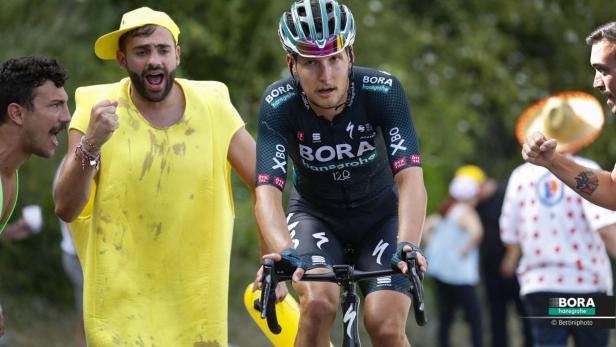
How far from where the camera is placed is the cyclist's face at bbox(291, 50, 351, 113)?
712 centimetres

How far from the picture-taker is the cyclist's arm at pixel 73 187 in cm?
718

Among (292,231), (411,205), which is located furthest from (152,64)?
(411,205)

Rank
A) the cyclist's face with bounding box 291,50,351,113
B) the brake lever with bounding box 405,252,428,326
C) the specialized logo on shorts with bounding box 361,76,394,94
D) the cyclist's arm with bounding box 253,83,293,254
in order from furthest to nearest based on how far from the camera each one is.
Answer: the specialized logo on shorts with bounding box 361,76,394,94
the cyclist's face with bounding box 291,50,351,113
the cyclist's arm with bounding box 253,83,293,254
the brake lever with bounding box 405,252,428,326

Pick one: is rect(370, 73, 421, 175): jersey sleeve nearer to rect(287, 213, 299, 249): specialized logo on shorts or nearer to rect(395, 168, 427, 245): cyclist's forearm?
rect(395, 168, 427, 245): cyclist's forearm

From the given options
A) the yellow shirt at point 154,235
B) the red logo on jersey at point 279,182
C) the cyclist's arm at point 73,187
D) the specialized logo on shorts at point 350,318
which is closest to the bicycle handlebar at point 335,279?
the specialized logo on shorts at point 350,318

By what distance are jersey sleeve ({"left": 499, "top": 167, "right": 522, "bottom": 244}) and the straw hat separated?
34 cm

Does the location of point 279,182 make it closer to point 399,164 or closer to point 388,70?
point 399,164

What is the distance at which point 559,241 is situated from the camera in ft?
32.6

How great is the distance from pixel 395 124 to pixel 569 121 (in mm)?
3105

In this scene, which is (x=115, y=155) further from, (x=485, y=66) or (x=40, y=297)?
(x=485, y=66)

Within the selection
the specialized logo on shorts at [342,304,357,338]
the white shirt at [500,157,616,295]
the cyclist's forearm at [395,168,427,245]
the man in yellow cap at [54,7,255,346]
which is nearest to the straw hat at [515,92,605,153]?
the white shirt at [500,157,616,295]

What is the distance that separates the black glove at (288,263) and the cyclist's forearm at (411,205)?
23.8 inches

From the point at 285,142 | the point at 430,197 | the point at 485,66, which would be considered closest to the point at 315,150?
the point at 285,142

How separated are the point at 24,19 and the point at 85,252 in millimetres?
8355
